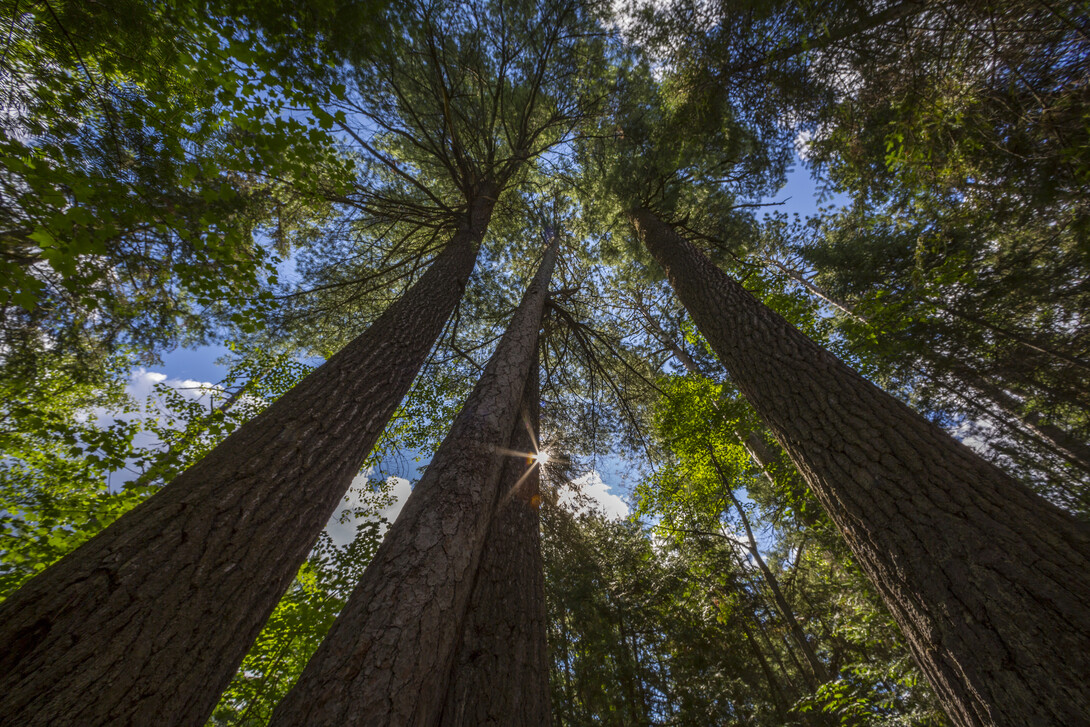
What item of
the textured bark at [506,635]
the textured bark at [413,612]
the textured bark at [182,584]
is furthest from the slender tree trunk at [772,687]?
the textured bark at [182,584]

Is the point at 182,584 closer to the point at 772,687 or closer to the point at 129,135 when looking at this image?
the point at 129,135

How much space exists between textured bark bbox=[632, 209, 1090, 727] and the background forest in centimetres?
5

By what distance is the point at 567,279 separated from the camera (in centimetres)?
887

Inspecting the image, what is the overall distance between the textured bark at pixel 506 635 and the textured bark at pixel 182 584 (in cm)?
117

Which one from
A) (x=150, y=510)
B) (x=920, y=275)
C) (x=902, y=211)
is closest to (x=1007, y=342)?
(x=902, y=211)

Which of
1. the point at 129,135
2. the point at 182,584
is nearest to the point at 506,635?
the point at 182,584

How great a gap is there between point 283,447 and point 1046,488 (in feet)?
39.8

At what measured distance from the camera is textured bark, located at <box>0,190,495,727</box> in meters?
1.21

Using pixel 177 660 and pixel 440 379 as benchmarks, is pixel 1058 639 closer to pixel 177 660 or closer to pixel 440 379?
pixel 177 660

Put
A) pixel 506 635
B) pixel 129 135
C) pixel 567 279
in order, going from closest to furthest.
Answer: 1. pixel 506 635
2. pixel 129 135
3. pixel 567 279

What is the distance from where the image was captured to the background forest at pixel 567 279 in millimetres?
2721

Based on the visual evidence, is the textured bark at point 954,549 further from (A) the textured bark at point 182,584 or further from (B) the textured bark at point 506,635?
(A) the textured bark at point 182,584

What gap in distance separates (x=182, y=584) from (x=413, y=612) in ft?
3.71

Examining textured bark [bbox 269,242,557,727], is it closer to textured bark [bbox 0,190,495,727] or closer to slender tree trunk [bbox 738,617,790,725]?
textured bark [bbox 0,190,495,727]
